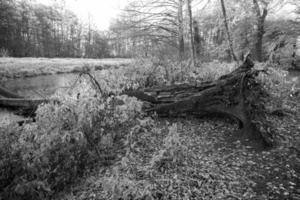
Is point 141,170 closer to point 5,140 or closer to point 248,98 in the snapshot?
point 5,140

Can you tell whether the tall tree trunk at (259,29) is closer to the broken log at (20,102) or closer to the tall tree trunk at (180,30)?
the tall tree trunk at (180,30)

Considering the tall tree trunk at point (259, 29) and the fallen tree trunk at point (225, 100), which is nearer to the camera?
the fallen tree trunk at point (225, 100)

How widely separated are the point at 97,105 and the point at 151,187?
6.13ft

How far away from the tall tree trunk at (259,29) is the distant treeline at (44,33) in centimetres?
1520

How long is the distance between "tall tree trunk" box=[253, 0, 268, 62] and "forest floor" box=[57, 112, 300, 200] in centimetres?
836

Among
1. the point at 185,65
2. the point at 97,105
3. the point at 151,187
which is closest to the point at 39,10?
the point at 185,65

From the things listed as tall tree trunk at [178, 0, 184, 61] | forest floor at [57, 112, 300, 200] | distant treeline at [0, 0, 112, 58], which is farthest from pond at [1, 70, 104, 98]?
distant treeline at [0, 0, 112, 58]

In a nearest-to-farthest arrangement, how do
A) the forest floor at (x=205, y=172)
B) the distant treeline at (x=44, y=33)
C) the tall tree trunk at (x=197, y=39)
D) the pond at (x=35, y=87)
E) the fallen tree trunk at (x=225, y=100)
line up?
the forest floor at (x=205, y=172)
the fallen tree trunk at (x=225, y=100)
the pond at (x=35, y=87)
the tall tree trunk at (x=197, y=39)
the distant treeline at (x=44, y=33)

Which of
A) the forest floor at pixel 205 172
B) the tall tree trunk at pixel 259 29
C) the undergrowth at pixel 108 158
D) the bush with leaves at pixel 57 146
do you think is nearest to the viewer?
the forest floor at pixel 205 172

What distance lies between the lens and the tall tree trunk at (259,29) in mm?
9788

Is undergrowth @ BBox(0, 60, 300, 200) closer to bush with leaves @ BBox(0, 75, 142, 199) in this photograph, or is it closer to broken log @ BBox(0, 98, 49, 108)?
bush with leaves @ BBox(0, 75, 142, 199)

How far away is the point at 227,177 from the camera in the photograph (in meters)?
2.54

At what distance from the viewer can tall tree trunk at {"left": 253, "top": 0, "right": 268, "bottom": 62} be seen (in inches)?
385

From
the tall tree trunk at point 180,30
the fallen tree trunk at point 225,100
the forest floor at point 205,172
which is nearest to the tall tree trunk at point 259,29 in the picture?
the tall tree trunk at point 180,30
